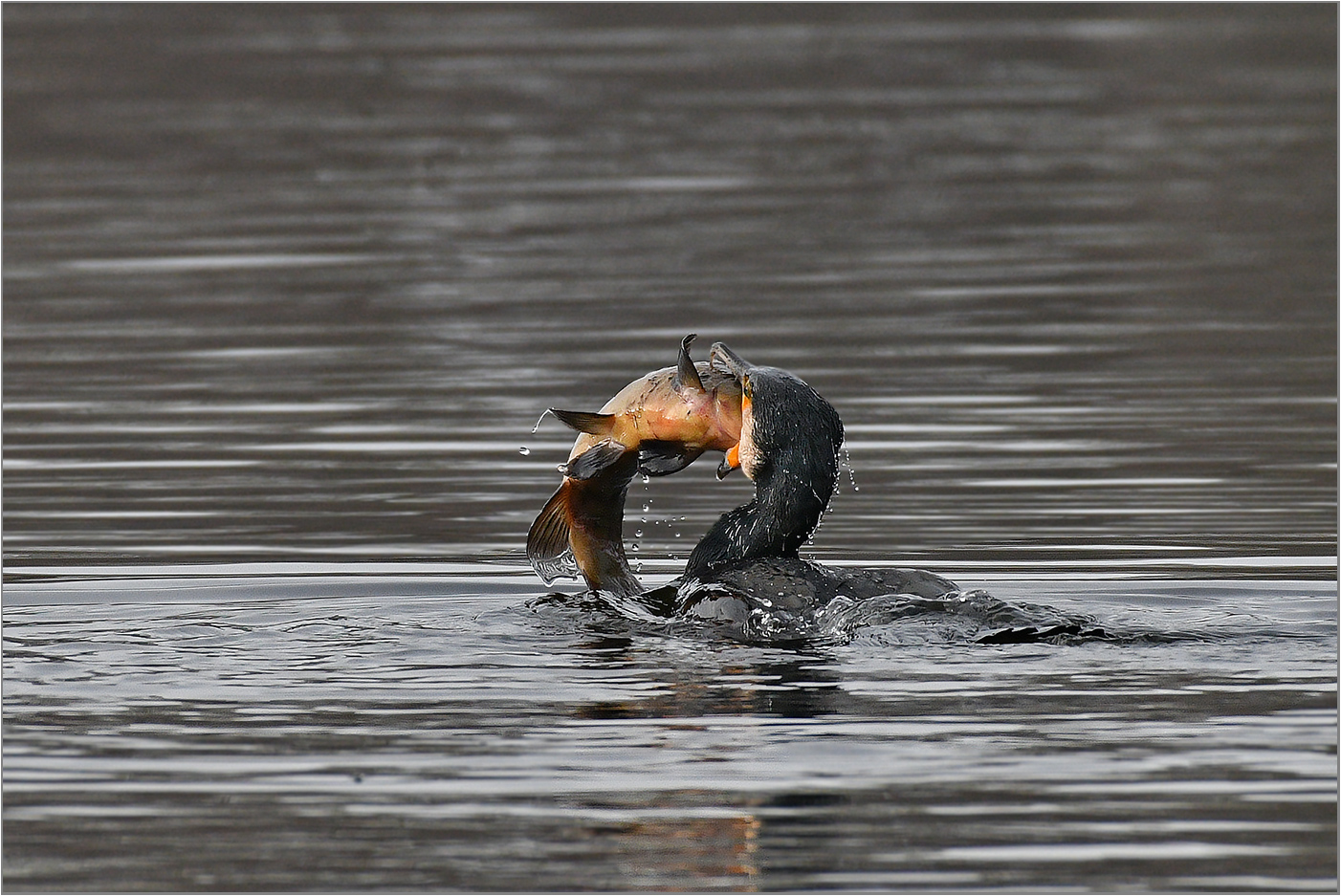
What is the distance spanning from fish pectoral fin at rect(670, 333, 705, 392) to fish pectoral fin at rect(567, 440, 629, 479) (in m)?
0.33

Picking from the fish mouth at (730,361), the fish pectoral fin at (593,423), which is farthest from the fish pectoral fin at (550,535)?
the fish mouth at (730,361)

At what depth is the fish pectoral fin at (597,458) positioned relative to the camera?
9.25 m

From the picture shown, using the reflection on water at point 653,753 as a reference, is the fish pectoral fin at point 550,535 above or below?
above

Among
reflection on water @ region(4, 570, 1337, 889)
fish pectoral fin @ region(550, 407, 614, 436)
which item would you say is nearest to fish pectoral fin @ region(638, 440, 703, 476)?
fish pectoral fin @ region(550, 407, 614, 436)

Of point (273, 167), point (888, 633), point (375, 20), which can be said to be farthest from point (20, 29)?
point (888, 633)

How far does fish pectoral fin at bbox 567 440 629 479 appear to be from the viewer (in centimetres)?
925

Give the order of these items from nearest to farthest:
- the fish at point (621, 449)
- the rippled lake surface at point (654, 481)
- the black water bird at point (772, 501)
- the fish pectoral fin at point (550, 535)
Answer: the rippled lake surface at point (654, 481)
the black water bird at point (772, 501)
the fish at point (621, 449)
the fish pectoral fin at point (550, 535)

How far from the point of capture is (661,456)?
9258 millimetres

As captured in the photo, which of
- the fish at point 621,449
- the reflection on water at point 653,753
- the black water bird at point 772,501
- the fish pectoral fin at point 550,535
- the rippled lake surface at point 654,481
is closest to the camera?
the reflection on water at point 653,753

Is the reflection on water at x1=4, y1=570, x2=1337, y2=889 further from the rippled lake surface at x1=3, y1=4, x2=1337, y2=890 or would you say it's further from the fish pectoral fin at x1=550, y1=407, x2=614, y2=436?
the fish pectoral fin at x1=550, y1=407, x2=614, y2=436

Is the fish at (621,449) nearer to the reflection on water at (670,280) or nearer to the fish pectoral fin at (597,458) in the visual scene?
the fish pectoral fin at (597,458)

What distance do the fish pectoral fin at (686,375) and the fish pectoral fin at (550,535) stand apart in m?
0.68

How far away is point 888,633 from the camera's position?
8430 millimetres

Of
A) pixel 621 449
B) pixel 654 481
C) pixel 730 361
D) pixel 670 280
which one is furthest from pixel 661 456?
pixel 670 280
